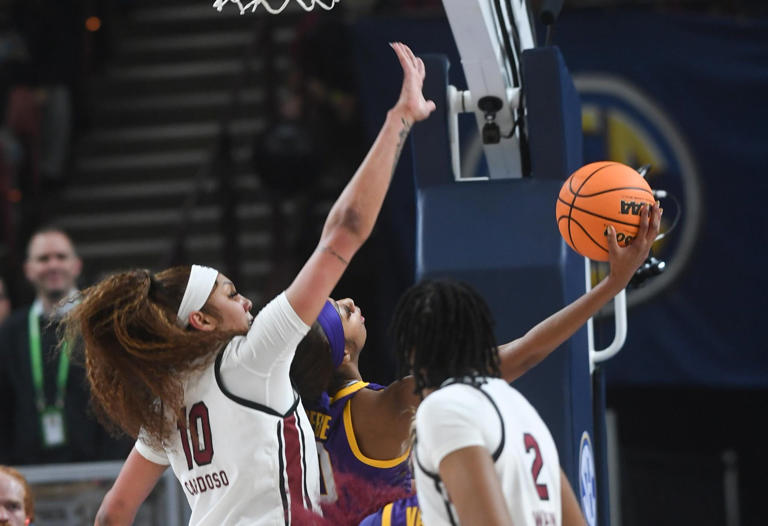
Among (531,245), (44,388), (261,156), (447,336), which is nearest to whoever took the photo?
(447,336)

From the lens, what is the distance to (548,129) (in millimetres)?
4723

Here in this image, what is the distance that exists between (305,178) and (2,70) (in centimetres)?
336

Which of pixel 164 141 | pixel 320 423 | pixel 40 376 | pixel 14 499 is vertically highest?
pixel 164 141

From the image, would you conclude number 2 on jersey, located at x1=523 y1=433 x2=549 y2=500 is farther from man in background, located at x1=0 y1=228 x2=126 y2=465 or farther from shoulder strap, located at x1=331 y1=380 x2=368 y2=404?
man in background, located at x1=0 y1=228 x2=126 y2=465

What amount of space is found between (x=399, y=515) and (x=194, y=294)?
808 mm

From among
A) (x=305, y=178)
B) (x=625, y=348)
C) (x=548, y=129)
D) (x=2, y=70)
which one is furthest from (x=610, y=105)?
(x=2, y=70)

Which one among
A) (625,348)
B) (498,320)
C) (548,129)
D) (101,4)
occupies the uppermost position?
(101,4)

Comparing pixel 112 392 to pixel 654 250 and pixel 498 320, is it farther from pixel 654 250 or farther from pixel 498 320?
pixel 654 250

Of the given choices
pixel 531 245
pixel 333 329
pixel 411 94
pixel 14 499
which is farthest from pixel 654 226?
pixel 14 499

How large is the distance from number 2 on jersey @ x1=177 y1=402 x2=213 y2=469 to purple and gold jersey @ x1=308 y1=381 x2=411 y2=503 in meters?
0.56

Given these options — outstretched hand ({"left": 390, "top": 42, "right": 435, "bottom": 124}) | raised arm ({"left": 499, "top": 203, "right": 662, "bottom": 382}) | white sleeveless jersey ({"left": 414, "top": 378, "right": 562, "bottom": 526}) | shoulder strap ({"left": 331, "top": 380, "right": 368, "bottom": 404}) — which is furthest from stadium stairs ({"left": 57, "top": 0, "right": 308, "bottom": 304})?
white sleeveless jersey ({"left": 414, "top": 378, "right": 562, "bottom": 526})

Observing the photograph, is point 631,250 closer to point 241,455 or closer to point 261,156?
point 241,455

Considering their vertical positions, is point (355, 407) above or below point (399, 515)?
above

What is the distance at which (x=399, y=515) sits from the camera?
3.32m
